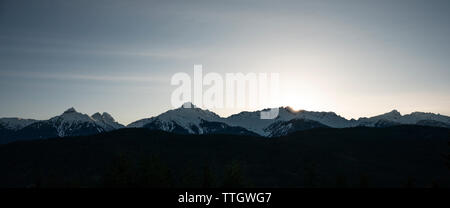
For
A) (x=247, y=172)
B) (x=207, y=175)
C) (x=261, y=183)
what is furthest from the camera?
(x=247, y=172)

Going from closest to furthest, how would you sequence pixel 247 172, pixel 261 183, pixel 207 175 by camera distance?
pixel 207 175, pixel 261 183, pixel 247 172
